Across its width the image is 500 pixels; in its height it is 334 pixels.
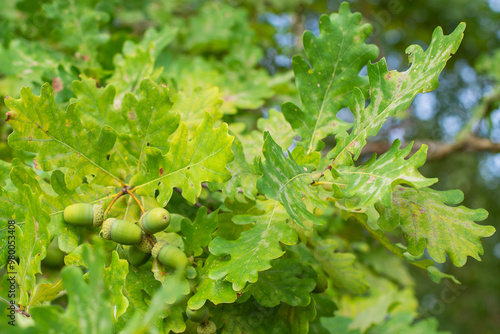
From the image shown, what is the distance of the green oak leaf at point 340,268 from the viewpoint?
3.77 feet

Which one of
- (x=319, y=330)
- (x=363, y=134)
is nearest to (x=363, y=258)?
(x=319, y=330)

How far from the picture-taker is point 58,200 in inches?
34.3

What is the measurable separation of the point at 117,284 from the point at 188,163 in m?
0.26

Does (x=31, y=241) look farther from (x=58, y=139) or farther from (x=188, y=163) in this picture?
(x=188, y=163)

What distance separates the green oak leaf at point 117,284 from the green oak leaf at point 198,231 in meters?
0.16

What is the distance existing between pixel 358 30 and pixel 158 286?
0.73 meters

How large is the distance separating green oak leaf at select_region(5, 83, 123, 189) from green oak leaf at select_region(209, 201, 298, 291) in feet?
0.98

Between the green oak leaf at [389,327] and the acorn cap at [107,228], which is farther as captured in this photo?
the green oak leaf at [389,327]

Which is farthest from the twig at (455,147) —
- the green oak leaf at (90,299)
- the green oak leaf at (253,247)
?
the green oak leaf at (90,299)

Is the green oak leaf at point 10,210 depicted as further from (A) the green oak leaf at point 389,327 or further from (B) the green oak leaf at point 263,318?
(A) the green oak leaf at point 389,327

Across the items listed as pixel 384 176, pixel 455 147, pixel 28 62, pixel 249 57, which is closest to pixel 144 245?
pixel 384 176

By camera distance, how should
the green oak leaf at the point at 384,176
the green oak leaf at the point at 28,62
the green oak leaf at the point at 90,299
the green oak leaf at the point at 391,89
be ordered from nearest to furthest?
1. the green oak leaf at the point at 90,299
2. the green oak leaf at the point at 384,176
3. the green oak leaf at the point at 391,89
4. the green oak leaf at the point at 28,62

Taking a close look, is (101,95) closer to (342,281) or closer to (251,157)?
(251,157)

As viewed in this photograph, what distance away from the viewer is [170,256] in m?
0.81
